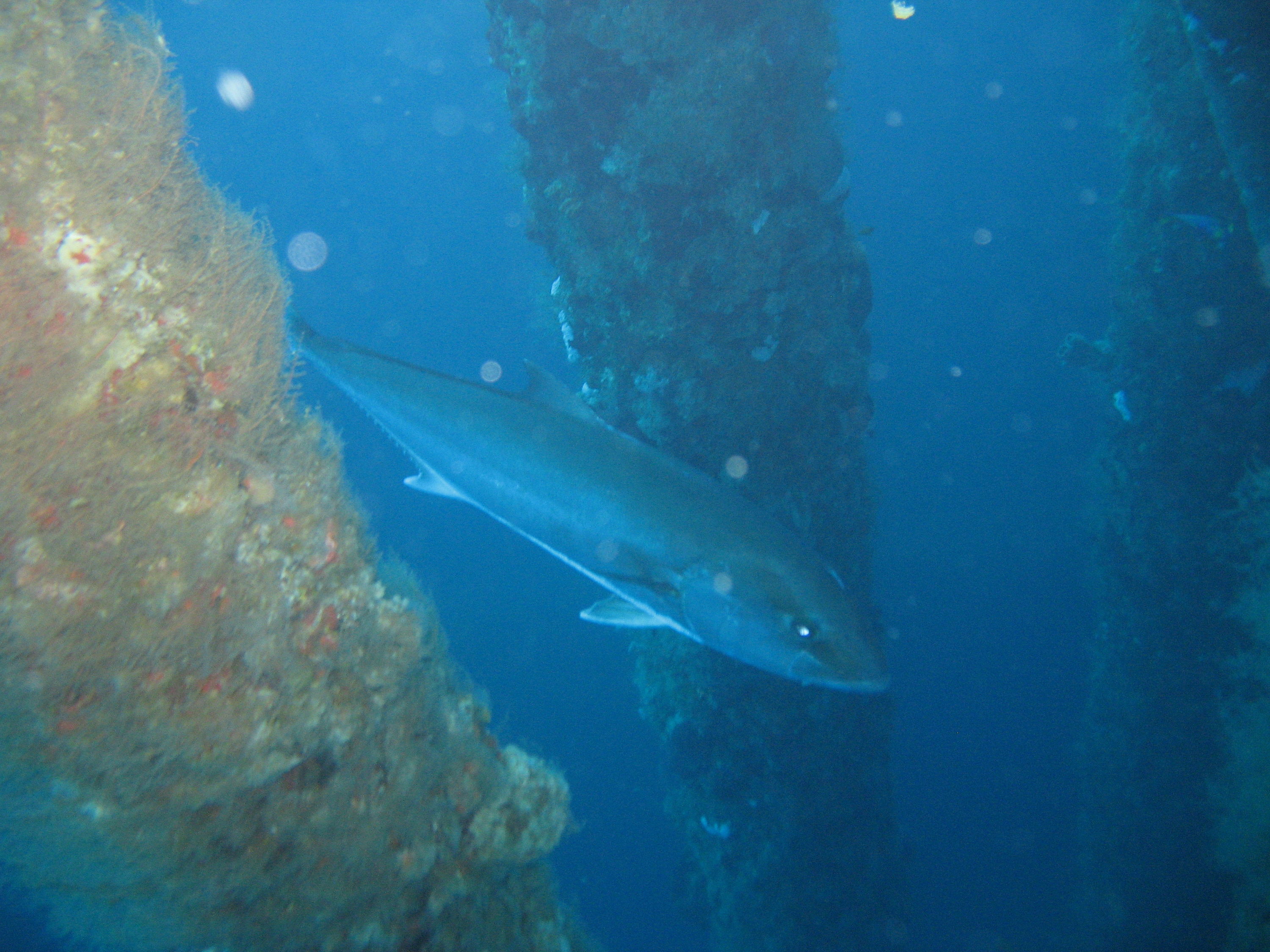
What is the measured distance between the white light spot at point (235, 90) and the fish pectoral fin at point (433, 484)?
251ft

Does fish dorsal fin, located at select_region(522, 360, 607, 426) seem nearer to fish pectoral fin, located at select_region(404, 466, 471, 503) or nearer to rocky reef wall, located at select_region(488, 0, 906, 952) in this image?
fish pectoral fin, located at select_region(404, 466, 471, 503)

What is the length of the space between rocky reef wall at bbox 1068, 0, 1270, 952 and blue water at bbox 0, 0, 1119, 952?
2.82 meters

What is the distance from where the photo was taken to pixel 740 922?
927cm

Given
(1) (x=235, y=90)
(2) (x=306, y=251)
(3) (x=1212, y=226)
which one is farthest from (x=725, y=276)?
(1) (x=235, y=90)

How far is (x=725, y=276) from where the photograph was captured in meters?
6.23

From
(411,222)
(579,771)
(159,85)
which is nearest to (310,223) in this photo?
(411,222)

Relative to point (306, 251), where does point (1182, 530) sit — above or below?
above

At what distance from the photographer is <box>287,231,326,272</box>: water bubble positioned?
2218 inches

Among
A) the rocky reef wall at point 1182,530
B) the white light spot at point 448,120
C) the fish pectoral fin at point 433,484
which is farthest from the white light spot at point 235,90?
the fish pectoral fin at point 433,484

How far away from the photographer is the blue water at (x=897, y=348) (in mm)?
22172

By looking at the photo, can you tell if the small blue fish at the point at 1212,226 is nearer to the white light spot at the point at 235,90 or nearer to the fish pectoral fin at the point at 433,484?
the fish pectoral fin at the point at 433,484

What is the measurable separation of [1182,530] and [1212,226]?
4.34 meters

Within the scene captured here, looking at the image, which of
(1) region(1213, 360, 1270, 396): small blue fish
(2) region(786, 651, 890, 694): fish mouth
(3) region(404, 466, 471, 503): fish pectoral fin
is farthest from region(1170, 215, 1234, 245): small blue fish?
(3) region(404, 466, 471, 503): fish pectoral fin

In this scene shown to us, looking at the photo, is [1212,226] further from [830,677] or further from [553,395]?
[553,395]
